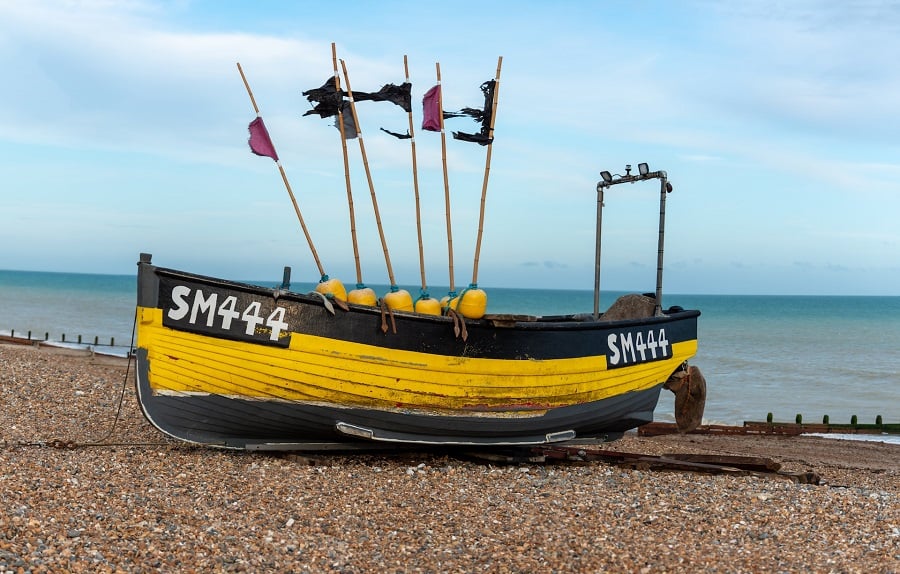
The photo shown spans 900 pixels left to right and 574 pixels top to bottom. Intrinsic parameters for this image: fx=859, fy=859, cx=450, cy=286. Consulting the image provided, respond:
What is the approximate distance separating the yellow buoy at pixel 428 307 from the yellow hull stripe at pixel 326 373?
60cm

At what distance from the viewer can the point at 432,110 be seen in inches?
412

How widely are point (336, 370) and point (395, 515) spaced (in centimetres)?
195

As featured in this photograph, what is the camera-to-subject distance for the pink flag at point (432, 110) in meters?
10.4

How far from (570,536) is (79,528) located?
3.90m

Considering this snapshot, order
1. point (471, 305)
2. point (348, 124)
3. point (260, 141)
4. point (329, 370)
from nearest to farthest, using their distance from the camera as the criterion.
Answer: point (329, 370), point (471, 305), point (260, 141), point (348, 124)

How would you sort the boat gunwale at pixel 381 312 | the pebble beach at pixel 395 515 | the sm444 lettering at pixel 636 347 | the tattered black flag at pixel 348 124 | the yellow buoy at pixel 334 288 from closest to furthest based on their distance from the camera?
the pebble beach at pixel 395 515
the boat gunwale at pixel 381 312
the yellow buoy at pixel 334 288
the tattered black flag at pixel 348 124
the sm444 lettering at pixel 636 347

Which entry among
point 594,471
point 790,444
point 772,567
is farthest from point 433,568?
point 790,444

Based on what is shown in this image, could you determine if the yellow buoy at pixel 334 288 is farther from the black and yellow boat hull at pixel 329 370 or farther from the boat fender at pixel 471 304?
the boat fender at pixel 471 304

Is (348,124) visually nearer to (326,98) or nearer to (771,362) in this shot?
(326,98)

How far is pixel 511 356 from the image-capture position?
9953 mm

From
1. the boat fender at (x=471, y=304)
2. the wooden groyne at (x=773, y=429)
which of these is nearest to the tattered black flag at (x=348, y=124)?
the boat fender at (x=471, y=304)

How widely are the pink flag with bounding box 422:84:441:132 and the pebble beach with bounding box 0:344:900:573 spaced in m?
4.05

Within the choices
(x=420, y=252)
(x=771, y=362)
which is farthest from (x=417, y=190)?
(x=771, y=362)

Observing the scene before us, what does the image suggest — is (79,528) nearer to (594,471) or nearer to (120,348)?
(594,471)
